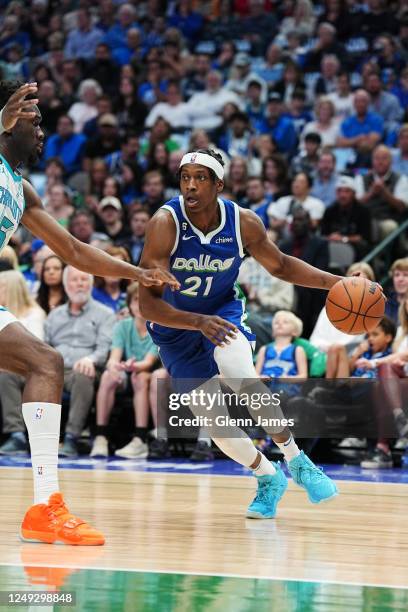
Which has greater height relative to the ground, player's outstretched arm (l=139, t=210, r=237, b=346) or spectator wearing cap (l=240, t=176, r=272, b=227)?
spectator wearing cap (l=240, t=176, r=272, b=227)

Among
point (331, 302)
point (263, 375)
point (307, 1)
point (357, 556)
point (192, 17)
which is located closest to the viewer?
point (357, 556)

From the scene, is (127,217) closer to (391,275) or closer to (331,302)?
(391,275)

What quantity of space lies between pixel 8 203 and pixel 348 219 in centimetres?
630

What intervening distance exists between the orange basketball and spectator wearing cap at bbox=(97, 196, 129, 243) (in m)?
6.16

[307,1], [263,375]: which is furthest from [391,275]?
[307,1]

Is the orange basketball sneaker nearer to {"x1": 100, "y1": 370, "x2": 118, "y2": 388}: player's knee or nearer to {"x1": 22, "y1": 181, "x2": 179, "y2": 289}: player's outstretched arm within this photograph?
{"x1": 22, "y1": 181, "x2": 179, "y2": 289}: player's outstretched arm

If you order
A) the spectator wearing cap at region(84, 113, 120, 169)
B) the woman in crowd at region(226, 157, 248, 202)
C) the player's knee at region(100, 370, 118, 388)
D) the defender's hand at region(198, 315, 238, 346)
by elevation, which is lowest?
the player's knee at region(100, 370, 118, 388)

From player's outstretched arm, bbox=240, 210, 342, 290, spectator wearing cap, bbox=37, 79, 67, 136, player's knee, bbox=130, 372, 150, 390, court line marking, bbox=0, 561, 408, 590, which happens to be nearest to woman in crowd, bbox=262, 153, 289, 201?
player's knee, bbox=130, 372, 150, 390

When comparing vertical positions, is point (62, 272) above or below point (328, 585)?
above

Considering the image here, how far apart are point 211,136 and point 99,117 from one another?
1.72 metres

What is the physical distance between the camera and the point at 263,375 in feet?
29.0

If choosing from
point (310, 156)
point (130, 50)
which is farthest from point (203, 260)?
point (130, 50)

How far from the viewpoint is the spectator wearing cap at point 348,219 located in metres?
10.7

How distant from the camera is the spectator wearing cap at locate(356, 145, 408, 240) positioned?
1077 cm
